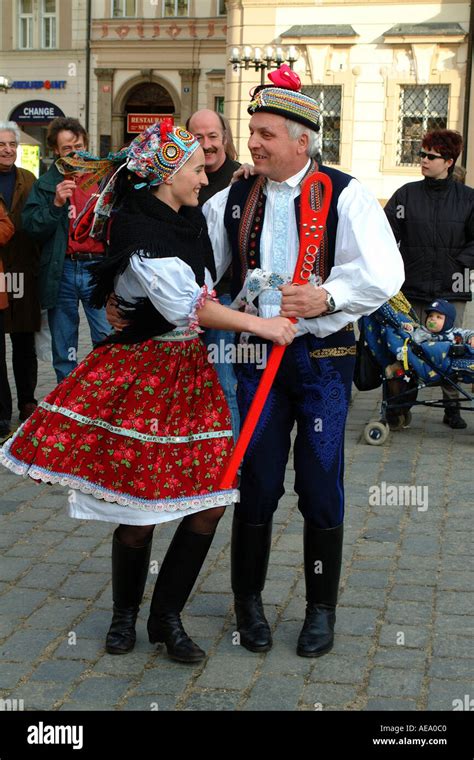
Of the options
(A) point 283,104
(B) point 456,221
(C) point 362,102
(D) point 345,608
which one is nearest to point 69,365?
(B) point 456,221

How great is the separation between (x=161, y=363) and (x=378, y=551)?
1.87m

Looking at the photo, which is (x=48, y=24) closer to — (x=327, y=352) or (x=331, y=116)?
(x=331, y=116)

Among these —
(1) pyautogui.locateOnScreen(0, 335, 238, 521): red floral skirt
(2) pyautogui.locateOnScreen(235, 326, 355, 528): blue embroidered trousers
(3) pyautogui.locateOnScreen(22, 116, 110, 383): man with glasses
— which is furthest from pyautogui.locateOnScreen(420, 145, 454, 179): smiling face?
(1) pyautogui.locateOnScreen(0, 335, 238, 521): red floral skirt

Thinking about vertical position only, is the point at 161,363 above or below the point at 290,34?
below

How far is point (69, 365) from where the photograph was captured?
24.0 feet

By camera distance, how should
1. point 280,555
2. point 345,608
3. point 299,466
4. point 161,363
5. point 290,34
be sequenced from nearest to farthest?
point 161,363
point 299,466
point 345,608
point 280,555
point 290,34

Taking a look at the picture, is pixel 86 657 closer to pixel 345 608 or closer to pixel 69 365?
pixel 345 608

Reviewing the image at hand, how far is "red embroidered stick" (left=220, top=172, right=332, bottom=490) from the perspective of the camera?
11.7 ft

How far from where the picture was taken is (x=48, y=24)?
35844 mm

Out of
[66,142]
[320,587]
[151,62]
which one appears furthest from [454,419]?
[151,62]

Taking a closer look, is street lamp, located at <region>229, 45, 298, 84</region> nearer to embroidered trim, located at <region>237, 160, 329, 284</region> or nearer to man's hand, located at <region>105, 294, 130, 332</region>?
embroidered trim, located at <region>237, 160, 329, 284</region>

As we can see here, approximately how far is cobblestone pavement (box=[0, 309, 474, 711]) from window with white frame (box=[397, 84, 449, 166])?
19300mm

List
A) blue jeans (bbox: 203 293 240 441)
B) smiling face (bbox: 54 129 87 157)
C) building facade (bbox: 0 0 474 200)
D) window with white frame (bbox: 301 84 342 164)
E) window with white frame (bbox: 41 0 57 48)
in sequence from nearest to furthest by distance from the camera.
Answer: blue jeans (bbox: 203 293 240 441) → smiling face (bbox: 54 129 87 157) → building facade (bbox: 0 0 474 200) → window with white frame (bbox: 301 84 342 164) → window with white frame (bbox: 41 0 57 48)

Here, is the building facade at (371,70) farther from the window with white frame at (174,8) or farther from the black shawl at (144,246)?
the black shawl at (144,246)
